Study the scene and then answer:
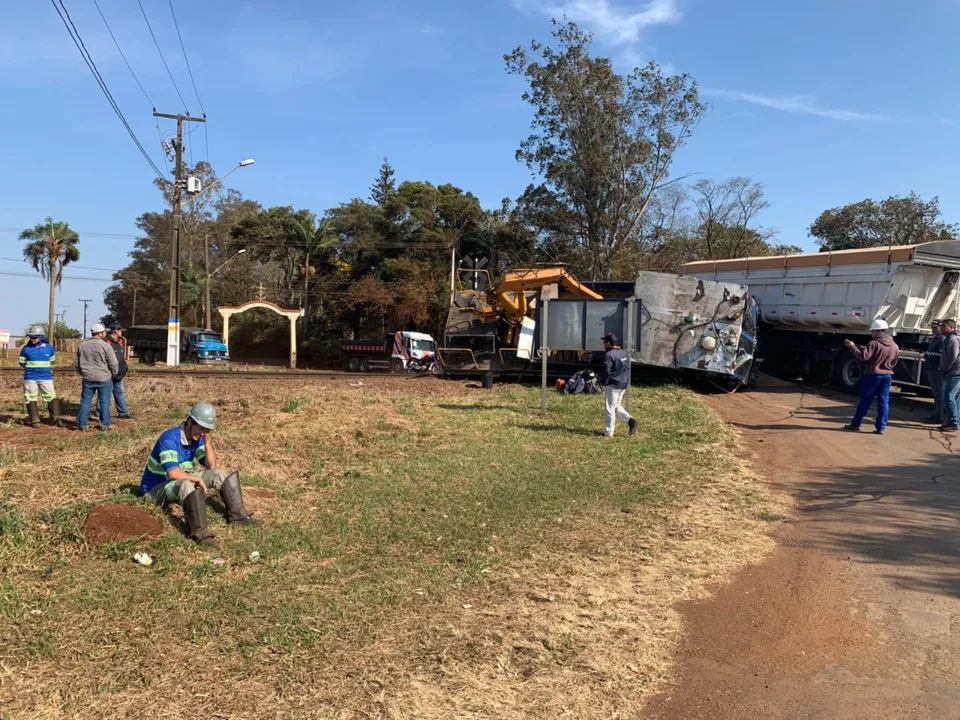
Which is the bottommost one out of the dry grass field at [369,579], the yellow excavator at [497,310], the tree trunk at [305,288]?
the dry grass field at [369,579]

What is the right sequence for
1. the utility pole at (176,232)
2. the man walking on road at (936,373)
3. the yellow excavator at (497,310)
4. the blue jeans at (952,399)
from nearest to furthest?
the blue jeans at (952,399)
the man walking on road at (936,373)
the yellow excavator at (497,310)
the utility pole at (176,232)

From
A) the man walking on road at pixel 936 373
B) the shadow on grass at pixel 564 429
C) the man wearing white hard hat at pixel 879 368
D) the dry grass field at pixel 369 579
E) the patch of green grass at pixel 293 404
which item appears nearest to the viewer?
the dry grass field at pixel 369 579

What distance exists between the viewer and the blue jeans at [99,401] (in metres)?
10.5

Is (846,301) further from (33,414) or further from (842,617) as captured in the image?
(33,414)

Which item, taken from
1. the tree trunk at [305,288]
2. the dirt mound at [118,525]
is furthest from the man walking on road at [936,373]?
the tree trunk at [305,288]

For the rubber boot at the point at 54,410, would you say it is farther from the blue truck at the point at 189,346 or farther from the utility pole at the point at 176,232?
the blue truck at the point at 189,346

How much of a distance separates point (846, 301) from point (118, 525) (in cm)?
1659

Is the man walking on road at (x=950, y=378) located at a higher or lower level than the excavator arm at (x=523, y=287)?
lower

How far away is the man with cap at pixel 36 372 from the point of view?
10.5 m

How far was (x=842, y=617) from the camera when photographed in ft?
15.6

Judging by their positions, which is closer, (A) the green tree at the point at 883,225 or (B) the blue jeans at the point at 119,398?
(B) the blue jeans at the point at 119,398

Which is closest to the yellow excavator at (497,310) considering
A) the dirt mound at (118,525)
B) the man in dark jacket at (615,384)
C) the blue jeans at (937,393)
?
the man in dark jacket at (615,384)

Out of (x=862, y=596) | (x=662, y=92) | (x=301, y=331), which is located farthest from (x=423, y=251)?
(x=862, y=596)

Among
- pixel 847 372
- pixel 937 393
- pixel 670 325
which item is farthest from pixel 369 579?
pixel 847 372
